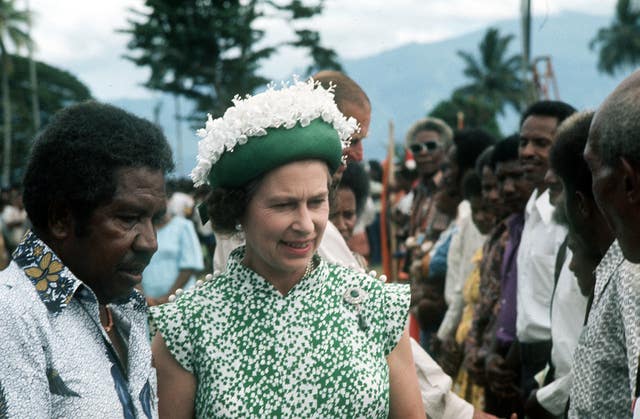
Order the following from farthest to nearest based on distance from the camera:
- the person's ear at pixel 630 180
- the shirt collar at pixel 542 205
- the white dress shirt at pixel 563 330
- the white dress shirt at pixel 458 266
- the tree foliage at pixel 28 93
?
the tree foliage at pixel 28 93 → the white dress shirt at pixel 458 266 → the shirt collar at pixel 542 205 → the white dress shirt at pixel 563 330 → the person's ear at pixel 630 180

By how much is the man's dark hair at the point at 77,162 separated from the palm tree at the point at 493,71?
8766cm

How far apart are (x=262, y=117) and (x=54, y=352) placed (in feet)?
3.16

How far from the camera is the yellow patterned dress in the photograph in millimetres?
5801

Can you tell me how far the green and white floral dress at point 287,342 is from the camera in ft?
8.75

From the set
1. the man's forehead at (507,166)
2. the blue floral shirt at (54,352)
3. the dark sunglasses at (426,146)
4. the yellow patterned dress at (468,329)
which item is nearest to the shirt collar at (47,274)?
the blue floral shirt at (54,352)

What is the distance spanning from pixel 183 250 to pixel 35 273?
5.78 meters

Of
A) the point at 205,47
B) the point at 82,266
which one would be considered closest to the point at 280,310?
the point at 82,266

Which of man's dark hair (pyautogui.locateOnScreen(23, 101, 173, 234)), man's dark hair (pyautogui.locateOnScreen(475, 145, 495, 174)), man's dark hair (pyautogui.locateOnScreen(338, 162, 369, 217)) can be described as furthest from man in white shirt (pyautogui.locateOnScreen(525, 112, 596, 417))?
man's dark hair (pyautogui.locateOnScreen(23, 101, 173, 234))

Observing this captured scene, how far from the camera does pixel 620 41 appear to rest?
79438 mm

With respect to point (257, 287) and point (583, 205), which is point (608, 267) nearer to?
point (583, 205)

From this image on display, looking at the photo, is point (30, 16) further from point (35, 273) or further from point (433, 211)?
point (35, 273)

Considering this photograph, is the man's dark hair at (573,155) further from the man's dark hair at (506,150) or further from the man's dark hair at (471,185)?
the man's dark hair at (471,185)

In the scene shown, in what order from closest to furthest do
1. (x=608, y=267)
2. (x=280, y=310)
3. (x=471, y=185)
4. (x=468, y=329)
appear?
(x=280, y=310), (x=608, y=267), (x=468, y=329), (x=471, y=185)

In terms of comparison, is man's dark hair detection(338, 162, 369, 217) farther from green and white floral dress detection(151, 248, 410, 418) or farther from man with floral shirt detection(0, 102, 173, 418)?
man with floral shirt detection(0, 102, 173, 418)
